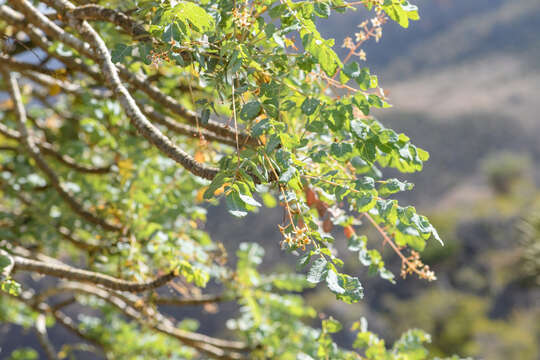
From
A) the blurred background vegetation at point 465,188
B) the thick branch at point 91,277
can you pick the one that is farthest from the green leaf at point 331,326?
the thick branch at point 91,277

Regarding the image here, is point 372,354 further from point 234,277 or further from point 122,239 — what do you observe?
point 122,239

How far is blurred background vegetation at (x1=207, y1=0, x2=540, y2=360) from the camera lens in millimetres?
8758

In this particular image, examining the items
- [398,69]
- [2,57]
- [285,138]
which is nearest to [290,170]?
[285,138]

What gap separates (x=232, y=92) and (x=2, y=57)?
1.29 metres

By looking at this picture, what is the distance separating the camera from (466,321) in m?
8.72

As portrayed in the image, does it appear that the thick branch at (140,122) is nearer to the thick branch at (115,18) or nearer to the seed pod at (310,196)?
the thick branch at (115,18)

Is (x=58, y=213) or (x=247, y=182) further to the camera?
(x=58, y=213)

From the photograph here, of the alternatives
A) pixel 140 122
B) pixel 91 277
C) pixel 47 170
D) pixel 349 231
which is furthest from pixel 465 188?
pixel 140 122

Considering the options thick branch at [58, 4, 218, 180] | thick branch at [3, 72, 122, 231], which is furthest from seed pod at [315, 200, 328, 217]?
thick branch at [3, 72, 122, 231]

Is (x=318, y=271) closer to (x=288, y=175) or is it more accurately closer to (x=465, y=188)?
(x=288, y=175)

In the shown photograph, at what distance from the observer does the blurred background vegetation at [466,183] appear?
8758mm

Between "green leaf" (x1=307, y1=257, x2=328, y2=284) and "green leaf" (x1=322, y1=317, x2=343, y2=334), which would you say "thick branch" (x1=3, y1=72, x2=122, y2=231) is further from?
"green leaf" (x1=307, y1=257, x2=328, y2=284)

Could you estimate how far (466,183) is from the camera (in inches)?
611

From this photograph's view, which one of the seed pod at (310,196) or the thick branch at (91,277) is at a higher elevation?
the seed pod at (310,196)
